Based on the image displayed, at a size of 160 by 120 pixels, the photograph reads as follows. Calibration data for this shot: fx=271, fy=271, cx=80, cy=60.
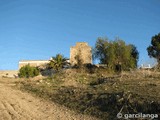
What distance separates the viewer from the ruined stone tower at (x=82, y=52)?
58419 millimetres

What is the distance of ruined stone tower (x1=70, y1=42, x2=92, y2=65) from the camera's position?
58419 millimetres

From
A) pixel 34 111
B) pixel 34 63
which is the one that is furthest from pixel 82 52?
pixel 34 111

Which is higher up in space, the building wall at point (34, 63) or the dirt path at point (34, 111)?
the building wall at point (34, 63)

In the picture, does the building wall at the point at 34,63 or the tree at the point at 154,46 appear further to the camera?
the building wall at the point at 34,63

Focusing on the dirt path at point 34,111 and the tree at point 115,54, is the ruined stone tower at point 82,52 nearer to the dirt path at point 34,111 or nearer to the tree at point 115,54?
the tree at point 115,54

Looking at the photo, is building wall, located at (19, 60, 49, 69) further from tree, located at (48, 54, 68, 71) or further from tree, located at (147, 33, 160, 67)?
tree, located at (147, 33, 160, 67)

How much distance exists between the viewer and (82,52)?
60344 mm

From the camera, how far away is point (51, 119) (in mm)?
8984

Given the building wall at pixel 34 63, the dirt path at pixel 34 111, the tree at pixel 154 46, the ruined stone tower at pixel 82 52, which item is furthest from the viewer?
the building wall at pixel 34 63

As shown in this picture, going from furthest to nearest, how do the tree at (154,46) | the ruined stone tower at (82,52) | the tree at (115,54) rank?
the ruined stone tower at (82,52) < the tree at (154,46) < the tree at (115,54)

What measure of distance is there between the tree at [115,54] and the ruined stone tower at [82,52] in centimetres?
530

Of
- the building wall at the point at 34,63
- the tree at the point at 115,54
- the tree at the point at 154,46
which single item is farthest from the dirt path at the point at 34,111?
the building wall at the point at 34,63

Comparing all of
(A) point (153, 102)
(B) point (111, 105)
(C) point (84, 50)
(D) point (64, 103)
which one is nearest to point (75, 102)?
(D) point (64, 103)

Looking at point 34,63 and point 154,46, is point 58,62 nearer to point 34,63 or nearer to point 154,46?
point 34,63
